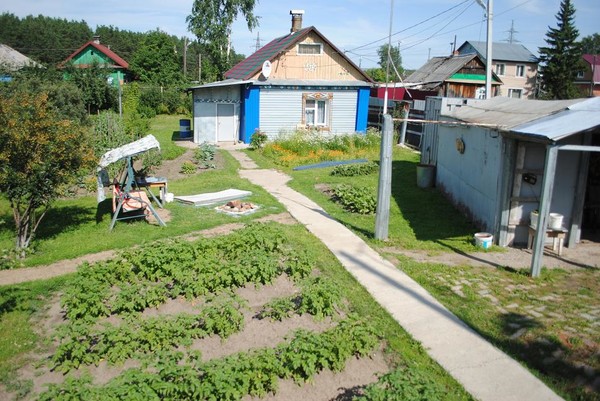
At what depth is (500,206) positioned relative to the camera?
1018cm

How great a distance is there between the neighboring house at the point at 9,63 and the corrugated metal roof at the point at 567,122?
31202mm

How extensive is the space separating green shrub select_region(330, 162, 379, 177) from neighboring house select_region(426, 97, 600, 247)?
5524 millimetres

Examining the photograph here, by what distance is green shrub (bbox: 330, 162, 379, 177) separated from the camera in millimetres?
17328

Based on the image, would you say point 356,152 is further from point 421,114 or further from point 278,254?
point 278,254

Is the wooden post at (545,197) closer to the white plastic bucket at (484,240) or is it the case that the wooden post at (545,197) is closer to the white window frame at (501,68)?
the white plastic bucket at (484,240)

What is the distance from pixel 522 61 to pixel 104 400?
63040 millimetres

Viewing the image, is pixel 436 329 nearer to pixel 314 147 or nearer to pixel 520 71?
pixel 314 147

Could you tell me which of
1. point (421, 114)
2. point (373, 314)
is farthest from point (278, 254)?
point (421, 114)

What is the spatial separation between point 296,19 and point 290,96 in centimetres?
590

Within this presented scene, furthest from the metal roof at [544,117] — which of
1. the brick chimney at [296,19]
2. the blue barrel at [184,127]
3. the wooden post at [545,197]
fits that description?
the brick chimney at [296,19]

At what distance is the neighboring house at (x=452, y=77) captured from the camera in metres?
32.7

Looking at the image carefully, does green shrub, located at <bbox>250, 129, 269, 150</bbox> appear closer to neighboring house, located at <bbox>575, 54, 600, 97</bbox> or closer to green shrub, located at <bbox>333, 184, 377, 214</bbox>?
green shrub, located at <bbox>333, 184, 377, 214</bbox>

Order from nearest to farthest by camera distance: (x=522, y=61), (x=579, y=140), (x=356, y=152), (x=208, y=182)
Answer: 1. (x=579, y=140)
2. (x=208, y=182)
3. (x=356, y=152)
4. (x=522, y=61)

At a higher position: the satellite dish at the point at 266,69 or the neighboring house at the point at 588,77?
the neighboring house at the point at 588,77
